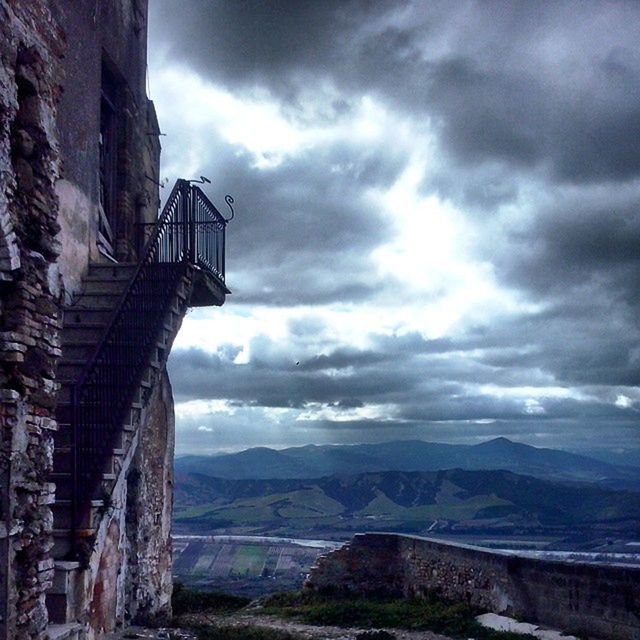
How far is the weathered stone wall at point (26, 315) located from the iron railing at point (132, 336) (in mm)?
2400

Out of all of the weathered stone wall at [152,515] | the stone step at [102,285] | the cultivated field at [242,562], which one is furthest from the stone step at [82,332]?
the cultivated field at [242,562]

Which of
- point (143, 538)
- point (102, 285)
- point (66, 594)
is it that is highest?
point (102, 285)

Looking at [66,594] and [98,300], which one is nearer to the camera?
[66,594]

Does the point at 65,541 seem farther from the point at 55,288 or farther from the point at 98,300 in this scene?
the point at 98,300

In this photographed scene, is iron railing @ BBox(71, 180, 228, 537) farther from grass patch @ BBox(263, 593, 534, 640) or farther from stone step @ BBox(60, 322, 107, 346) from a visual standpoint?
grass patch @ BBox(263, 593, 534, 640)

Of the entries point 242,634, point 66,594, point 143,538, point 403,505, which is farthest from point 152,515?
point 403,505

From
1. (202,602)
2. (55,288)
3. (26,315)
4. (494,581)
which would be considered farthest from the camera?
(202,602)

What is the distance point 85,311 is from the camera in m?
12.3

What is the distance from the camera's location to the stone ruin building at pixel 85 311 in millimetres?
6934

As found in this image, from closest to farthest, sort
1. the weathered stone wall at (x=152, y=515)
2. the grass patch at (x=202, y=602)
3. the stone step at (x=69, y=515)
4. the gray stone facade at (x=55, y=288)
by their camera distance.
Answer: the gray stone facade at (x=55, y=288)
the stone step at (x=69, y=515)
the weathered stone wall at (x=152, y=515)
the grass patch at (x=202, y=602)

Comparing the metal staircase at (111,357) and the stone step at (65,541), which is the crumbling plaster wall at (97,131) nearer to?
the metal staircase at (111,357)

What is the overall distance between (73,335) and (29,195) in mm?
4905

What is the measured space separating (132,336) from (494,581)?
7.12m

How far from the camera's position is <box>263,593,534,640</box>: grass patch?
13.2 metres
